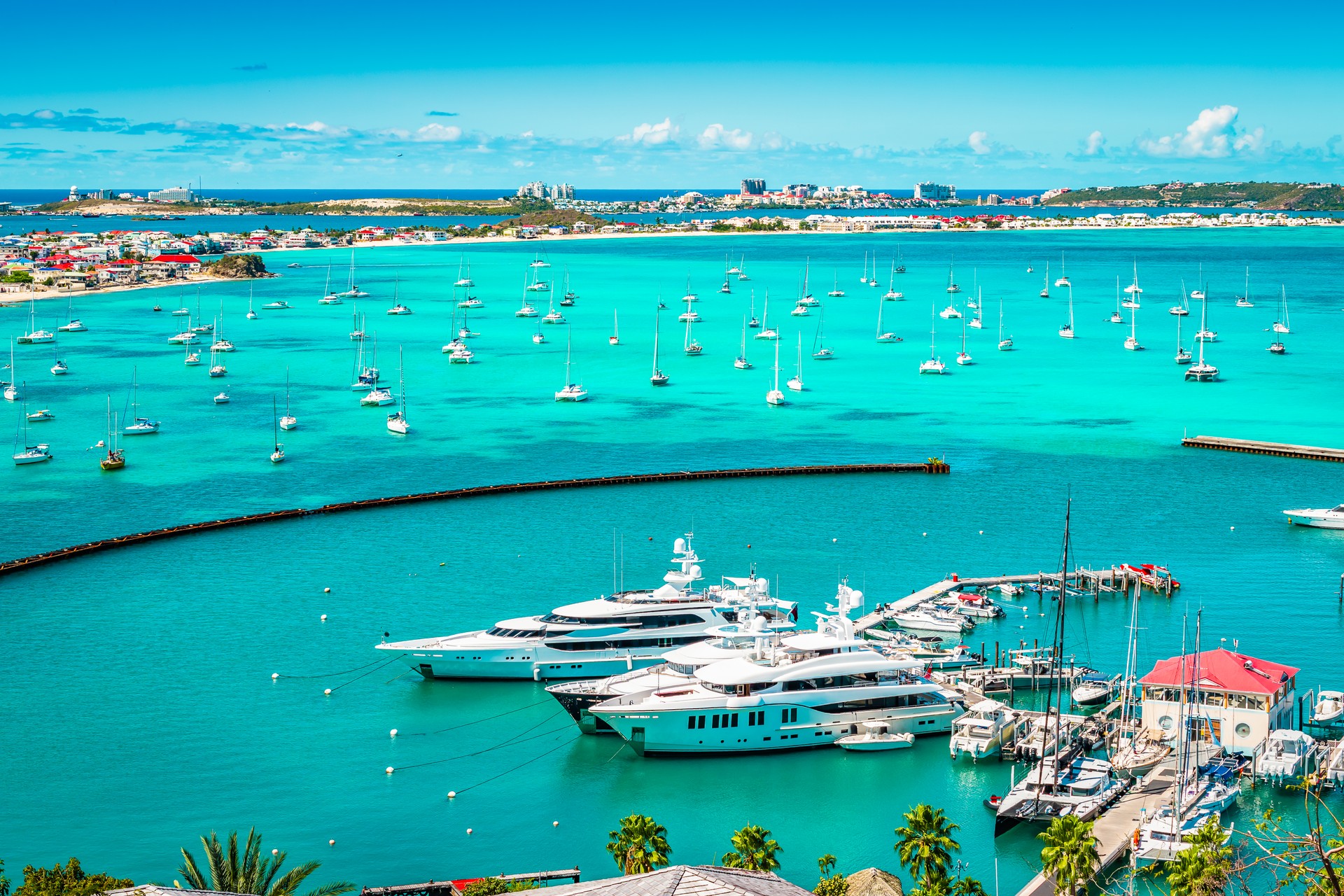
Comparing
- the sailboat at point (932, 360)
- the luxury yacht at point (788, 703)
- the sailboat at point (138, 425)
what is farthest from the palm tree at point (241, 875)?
the sailboat at point (932, 360)

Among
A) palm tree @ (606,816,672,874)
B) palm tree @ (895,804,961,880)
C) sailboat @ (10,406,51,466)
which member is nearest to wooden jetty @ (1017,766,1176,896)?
palm tree @ (895,804,961,880)

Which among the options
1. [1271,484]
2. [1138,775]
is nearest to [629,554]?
[1138,775]

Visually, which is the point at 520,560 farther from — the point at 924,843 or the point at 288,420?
the point at 288,420

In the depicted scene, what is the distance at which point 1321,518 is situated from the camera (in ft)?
251

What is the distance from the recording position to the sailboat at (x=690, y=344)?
15112cm

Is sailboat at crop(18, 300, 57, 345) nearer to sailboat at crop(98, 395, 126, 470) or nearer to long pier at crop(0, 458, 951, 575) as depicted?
sailboat at crop(98, 395, 126, 470)

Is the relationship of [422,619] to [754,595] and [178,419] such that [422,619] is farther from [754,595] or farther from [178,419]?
[178,419]

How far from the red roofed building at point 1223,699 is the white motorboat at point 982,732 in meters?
4.61

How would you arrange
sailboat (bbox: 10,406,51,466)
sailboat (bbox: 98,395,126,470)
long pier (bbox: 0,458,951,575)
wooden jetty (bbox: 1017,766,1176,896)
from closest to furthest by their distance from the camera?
Result: wooden jetty (bbox: 1017,766,1176,896) → long pier (bbox: 0,458,951,575) → sailboat (bbox: 98,395,126,470) → sailboat (bbox: 10,406,51,466)

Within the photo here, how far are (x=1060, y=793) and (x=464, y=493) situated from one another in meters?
49.5

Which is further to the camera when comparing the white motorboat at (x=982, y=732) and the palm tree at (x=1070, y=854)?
the white motorboat at (x=982, y=732)

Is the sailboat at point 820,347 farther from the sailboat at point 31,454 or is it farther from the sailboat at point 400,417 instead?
the sailboat at point 31,454

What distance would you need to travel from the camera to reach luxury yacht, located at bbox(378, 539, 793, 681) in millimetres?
54812

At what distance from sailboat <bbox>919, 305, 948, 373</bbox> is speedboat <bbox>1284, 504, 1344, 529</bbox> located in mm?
60507
